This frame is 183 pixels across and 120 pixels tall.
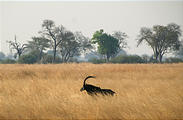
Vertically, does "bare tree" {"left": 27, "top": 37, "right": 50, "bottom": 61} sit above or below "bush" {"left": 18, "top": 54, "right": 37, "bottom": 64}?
above

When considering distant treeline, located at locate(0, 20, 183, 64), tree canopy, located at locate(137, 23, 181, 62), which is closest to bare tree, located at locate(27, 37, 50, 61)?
distant treeline, located at locate(0, 20, 183, 64)

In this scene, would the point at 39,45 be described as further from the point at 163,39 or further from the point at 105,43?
the point at 163,39

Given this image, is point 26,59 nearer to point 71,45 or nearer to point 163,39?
point 71,45

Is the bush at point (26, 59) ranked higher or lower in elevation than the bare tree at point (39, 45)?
lower

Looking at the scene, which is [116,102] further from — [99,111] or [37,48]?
[37,48]

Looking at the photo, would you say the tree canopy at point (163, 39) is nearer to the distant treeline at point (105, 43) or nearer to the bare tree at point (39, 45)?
the distant treeline at point (105, 43)

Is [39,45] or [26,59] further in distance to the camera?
[39,45]

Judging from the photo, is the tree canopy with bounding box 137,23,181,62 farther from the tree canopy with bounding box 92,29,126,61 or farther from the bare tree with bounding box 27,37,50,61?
the bare tree with bounding box 27,37,50,61

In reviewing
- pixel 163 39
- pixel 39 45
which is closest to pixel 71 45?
pixel 39 45

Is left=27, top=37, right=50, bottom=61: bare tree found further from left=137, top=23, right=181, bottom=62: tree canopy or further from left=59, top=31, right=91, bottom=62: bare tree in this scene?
left=137, top=23, right=181, bottom=62: tree canopy

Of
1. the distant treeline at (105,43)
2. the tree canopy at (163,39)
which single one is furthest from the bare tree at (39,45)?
the tree canopy at (163,39)

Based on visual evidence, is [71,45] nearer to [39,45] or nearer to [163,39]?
[39,45]

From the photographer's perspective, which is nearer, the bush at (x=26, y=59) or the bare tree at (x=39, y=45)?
the bush at (x=26, y=59)

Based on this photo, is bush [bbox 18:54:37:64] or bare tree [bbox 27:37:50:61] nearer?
bush [bbox 18:54:37:64]
